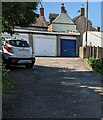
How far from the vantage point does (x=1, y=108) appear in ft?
22.1

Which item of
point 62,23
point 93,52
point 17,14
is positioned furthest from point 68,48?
point 17,14

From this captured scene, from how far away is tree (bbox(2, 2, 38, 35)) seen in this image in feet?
34.6

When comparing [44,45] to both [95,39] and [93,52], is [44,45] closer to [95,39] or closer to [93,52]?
[95,39]

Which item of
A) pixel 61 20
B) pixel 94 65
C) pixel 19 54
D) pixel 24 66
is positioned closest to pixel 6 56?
pixel 19 54

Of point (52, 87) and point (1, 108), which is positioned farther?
point (52, 87)

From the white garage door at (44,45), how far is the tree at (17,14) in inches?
591

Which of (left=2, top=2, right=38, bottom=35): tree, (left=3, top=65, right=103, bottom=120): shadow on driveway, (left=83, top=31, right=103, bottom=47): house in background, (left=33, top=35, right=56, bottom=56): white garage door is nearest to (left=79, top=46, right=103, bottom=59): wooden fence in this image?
(left=83, top=31, right=103, bottom=47): house in background

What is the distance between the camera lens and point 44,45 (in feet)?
102

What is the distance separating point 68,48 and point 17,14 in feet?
66.2

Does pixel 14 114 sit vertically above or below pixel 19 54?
below

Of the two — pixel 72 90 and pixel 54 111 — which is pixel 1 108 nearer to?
pixel 54 111

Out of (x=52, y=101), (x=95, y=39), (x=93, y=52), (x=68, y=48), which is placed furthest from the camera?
(x=68, y=48)

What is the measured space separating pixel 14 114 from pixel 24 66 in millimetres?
10474

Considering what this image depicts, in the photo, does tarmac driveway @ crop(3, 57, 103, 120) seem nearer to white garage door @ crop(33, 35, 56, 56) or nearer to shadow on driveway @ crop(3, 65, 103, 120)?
shadow on driveway @ crop(3, 65, 103, 120)
